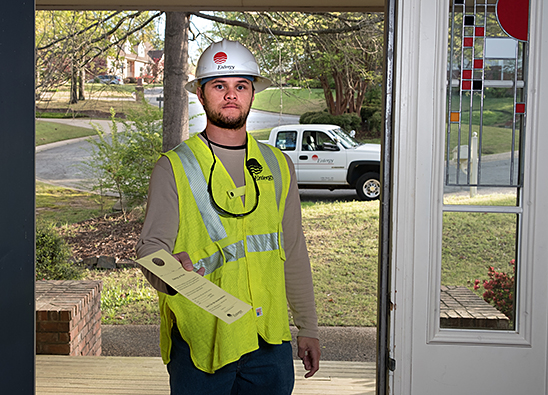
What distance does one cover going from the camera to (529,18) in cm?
204

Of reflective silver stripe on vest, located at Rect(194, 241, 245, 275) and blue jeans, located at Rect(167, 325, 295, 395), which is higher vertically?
reflective silver stripe on vest, located at Rect(194, 241, 245, 275)

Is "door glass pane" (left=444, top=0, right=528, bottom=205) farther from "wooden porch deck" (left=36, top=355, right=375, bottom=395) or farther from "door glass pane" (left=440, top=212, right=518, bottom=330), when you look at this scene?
"wooden porch deck" (left=36, top=355, right=375, bottom=395)

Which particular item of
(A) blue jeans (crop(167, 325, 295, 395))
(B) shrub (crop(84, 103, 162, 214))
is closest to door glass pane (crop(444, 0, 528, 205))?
(A) blue jeans (crop(167, 325, 295, 395))

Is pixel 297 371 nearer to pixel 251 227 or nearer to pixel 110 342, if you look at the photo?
pixel 251 227

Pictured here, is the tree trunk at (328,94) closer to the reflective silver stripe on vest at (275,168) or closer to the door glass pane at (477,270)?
the reflective silver stripe on vest at (275,168)

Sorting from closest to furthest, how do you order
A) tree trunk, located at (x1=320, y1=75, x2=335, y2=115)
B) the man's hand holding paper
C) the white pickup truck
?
the man's hand holding paper
the white pickup truck
tree trunk, located at (x1=320, y1=75, x2=335, y2=115)

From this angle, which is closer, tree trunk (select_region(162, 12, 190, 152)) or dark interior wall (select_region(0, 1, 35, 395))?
dark interior wall (select_region(0, 1, 35, 395))

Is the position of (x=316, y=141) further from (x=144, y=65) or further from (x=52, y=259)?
(x=52, y=259)

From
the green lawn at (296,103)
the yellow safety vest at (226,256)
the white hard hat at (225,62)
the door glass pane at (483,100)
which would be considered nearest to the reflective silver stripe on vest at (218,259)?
the yellow safety vest at (226,256)

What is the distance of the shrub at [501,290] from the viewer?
2.12m

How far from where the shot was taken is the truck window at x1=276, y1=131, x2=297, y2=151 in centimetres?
1373

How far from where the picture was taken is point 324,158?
13.6 meters

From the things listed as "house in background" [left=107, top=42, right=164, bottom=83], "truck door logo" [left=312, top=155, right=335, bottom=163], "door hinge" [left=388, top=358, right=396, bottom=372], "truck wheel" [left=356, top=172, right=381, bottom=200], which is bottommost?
"door hinge" [left=388, top=358, right=396, bottom=372]

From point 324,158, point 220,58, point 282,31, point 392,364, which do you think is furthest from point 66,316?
point 324,158
